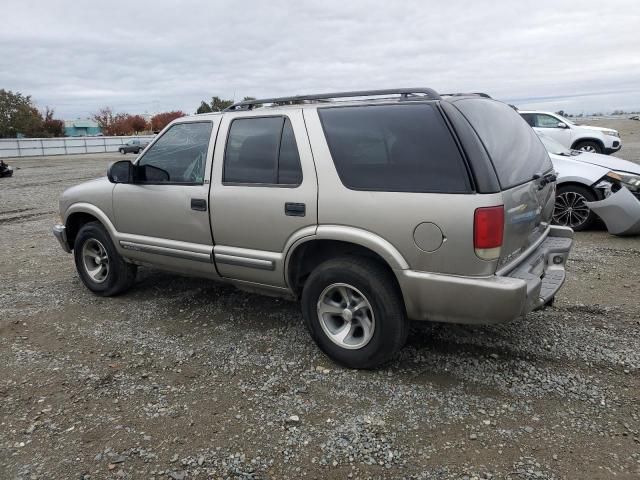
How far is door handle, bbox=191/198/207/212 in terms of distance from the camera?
400 centimetres

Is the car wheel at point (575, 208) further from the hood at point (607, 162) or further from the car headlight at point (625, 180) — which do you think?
the hood at point (607, 162)

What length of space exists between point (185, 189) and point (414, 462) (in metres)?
2.77

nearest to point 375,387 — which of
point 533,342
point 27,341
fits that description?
point 533,342

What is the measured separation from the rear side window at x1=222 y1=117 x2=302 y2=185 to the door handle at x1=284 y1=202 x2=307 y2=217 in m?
0.16

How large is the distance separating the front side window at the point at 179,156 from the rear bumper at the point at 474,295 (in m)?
2.03

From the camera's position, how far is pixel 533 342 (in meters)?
3.78

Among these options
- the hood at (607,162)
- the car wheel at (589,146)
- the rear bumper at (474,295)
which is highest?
the car wheel at (589,146)

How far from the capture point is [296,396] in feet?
10.6

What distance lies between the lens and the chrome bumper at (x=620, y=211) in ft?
21.3

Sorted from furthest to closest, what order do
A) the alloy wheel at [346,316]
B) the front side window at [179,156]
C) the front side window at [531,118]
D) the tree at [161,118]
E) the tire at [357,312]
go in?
the tree at [161,118], the front side window at [531,118], the front side window at [179,156], the alloy wheel at [346,316], the tire at [357,312]

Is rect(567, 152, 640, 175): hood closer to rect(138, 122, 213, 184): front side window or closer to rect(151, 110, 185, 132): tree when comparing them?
rect(138, 122, 213, 184): front side window

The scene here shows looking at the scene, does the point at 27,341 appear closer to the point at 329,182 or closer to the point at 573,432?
the point at 329,182

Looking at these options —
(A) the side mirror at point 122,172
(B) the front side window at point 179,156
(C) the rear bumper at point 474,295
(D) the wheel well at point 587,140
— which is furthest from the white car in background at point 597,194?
(D) the wheel well at point 587,140

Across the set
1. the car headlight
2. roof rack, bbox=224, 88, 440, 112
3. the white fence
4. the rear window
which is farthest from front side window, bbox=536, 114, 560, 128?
the white fence
